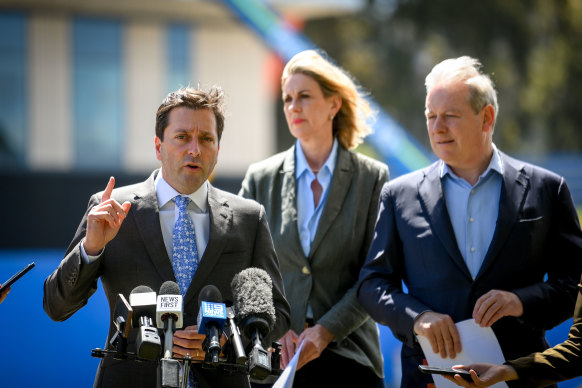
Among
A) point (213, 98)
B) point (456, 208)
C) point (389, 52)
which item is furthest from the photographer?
point (389, 52)

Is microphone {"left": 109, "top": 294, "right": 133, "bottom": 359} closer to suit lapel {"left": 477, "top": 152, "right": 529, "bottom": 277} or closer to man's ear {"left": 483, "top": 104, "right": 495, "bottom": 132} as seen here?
suit lapel {"left": 477, "top": 152, "right": 529, "bottom": 277}

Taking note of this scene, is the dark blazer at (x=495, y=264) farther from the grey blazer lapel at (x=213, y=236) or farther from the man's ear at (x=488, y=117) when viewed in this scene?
the grey blazer lapel at (x=213, y=236)

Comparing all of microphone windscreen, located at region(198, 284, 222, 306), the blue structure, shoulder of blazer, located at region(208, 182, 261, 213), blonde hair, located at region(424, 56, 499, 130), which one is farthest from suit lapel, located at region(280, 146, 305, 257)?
the blue structure

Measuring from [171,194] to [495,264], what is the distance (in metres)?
1.31

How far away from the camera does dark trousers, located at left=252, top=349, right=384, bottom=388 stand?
13.1 ft

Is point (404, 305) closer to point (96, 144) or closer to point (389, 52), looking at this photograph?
point (96, 144)

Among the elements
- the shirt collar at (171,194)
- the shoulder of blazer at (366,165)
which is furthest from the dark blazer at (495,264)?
the shirt collar at (171,194)

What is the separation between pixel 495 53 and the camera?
103ft

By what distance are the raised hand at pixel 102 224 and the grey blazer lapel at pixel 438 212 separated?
1.30m

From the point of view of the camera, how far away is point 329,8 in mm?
22438

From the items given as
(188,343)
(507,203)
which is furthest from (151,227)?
(507,203)

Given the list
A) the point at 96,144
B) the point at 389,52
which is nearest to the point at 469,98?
the point at 96,144

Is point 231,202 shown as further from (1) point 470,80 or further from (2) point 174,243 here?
(1) point 470,80

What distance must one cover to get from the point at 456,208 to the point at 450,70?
1.92ft
